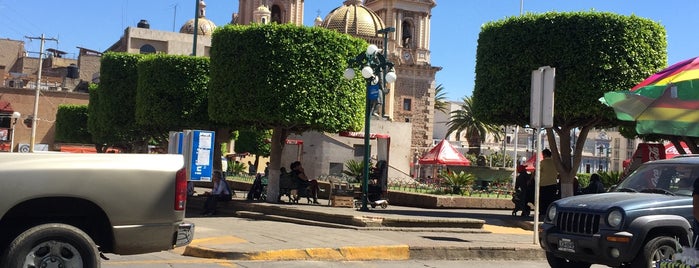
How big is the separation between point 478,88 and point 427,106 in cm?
6435

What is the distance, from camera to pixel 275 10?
87.2 meters

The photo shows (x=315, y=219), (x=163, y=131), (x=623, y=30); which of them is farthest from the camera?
(x=163, y=131)

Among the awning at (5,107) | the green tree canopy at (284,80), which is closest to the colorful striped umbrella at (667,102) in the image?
the green tree canopy at (284,80)

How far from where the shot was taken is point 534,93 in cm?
1279

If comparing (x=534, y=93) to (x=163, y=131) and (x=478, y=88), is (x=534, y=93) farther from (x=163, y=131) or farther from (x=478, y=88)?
(x=163, y=131)

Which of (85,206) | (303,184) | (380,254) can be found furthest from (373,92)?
(85,206)

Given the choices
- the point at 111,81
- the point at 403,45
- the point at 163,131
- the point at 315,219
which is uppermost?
the point at 403,45

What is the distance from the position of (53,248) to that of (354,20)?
68521mm

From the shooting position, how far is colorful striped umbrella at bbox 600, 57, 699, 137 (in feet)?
43.2

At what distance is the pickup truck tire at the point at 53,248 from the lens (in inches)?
261

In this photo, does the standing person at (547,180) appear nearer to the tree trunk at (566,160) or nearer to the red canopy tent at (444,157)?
the tree trunk at (566,160)

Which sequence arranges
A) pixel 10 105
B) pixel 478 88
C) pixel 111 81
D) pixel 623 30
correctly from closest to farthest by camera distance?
pixel 623 30, pixel 478 88, pixel 111 81, pixel 10 105

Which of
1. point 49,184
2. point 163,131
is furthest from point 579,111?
point 163,131

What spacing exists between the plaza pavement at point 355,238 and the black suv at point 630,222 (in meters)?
2.57
